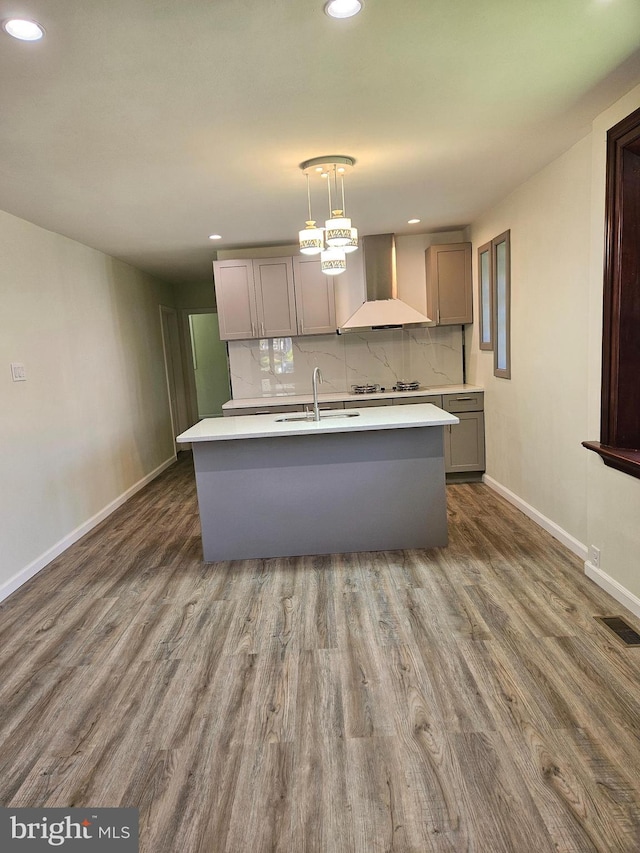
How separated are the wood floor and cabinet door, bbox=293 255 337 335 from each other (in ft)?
8.87

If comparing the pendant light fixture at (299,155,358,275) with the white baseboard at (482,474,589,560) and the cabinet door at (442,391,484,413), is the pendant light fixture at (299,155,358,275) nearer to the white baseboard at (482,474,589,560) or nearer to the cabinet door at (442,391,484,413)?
the cabinet door at (442,391,484,413)

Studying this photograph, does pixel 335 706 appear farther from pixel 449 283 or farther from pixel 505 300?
pixel 449 283

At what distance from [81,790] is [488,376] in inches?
169

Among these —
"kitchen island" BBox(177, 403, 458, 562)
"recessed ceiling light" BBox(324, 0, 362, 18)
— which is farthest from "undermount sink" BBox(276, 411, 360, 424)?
"recessed ceiling light" BBox(324, 0, 362, 18)

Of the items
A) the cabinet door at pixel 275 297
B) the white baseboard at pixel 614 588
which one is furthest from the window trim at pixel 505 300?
the cabinet door at pixel 275 297

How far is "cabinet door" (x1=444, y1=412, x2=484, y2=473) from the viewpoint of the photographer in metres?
4.95

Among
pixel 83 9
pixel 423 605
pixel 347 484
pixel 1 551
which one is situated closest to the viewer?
pixel 83 9

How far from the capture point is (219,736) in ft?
6.15

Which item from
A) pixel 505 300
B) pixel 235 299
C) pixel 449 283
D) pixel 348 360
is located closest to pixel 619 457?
pixel 505 300

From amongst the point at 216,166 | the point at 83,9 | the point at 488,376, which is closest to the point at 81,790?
the point at 83,9

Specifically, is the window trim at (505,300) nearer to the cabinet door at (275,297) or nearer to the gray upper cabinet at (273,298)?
the gray upper cabinet at (273,298)

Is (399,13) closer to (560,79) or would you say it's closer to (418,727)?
(560,79)

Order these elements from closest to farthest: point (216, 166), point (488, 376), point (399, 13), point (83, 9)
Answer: point (83, 9) < point (399, 13) < point (216, 166) < point (488, 376)

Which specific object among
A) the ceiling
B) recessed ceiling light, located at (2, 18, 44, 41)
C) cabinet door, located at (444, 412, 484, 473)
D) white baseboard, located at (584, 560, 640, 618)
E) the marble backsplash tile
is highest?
the ceiling
